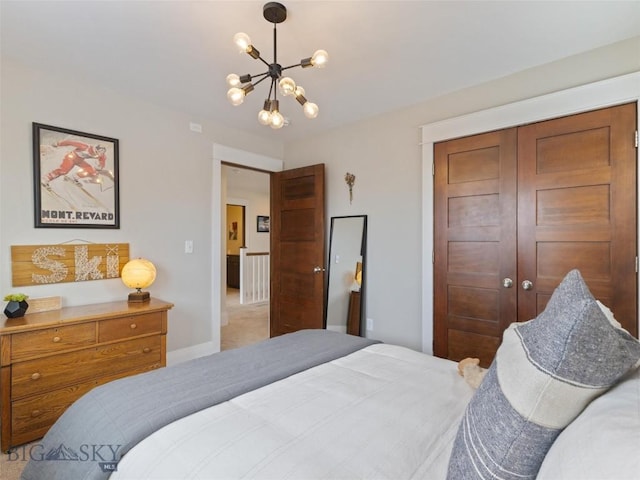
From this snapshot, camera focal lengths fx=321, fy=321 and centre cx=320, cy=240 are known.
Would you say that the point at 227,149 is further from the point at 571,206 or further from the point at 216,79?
the point at 571,206

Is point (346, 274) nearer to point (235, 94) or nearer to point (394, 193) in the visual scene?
point (394, 193)

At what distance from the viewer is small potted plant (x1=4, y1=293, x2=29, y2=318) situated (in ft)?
6.84

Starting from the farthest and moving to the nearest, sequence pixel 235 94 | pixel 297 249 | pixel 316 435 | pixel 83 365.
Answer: pixel 297 249
pixel 83 365
pixel 235 94
pixel 316 435

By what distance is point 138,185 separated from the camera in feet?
9.61

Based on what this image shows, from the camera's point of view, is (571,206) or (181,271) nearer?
(571,206)

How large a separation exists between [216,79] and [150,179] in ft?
3.72

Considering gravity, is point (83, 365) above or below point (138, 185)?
below

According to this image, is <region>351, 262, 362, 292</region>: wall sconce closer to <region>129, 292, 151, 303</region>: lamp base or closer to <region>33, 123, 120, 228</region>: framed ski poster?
<region>129, 292, 151, 303</region>: lamp base

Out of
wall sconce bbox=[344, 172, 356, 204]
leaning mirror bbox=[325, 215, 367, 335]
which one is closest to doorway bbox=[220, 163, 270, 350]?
leaning mirror bbox=[325, 215, 367, 335]

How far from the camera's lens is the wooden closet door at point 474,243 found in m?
2.50

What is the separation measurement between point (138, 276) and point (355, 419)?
2.34 m

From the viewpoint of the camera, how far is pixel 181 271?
323cm

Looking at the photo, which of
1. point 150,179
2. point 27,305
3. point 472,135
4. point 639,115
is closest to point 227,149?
point 150,179

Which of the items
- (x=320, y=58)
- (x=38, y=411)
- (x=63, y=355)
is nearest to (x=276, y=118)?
(x=320, y=58)
